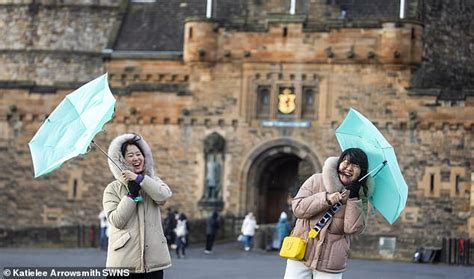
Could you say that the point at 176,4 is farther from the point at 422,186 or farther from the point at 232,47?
the point at 422,186

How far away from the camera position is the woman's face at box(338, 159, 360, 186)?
12922mm

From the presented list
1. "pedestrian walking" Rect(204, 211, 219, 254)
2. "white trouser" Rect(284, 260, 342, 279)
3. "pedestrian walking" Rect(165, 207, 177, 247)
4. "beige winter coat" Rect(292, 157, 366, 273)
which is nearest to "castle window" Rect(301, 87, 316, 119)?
"pedestrian walking" Rect(204, 211, 219, 254)

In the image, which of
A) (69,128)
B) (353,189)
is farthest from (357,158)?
(69,128)

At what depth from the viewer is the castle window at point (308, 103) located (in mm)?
44188

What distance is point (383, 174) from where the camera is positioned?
13.2 meters

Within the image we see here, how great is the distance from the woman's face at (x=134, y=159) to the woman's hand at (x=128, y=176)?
153 mm

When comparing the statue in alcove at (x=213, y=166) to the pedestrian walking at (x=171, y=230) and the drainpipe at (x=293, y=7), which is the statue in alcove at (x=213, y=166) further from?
the pedestrian walking at (x=171, y=230)

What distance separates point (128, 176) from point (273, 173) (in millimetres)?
33559

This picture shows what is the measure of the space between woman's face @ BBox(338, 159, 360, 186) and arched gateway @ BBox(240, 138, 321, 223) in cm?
3015

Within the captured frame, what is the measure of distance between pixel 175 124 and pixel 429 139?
7.92m

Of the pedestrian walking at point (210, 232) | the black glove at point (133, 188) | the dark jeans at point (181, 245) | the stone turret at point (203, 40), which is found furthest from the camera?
the stone turret at point (203, 40)

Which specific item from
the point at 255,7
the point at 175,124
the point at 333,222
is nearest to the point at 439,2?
the point at 255,7

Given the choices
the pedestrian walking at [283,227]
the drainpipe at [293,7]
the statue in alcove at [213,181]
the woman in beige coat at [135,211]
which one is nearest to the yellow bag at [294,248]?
the woman in beige coat at [135,211]

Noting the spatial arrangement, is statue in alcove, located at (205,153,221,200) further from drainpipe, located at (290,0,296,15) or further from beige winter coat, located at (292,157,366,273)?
beige winter coat, located at (292,157,366,273)
